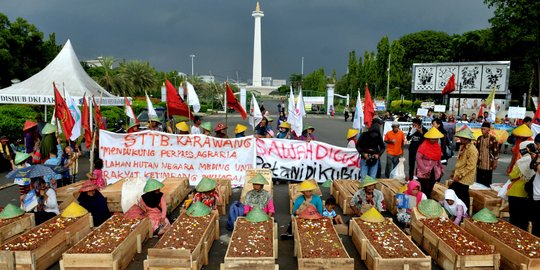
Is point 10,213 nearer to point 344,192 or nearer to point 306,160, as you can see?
point 344,192

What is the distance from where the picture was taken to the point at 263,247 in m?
5.48

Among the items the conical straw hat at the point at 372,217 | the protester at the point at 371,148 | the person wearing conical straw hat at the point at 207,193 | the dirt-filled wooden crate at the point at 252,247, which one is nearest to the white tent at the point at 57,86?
the person wearing conical straw hat at the point at 207,193

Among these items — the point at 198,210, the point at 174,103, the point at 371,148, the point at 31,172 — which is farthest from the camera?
the point at 174,103

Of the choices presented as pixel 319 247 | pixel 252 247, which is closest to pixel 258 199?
pixel 252 247

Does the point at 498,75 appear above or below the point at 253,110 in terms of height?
above

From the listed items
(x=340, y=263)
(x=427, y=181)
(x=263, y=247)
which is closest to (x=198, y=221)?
(x=263, y=247)

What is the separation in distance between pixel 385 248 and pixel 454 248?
0.96m

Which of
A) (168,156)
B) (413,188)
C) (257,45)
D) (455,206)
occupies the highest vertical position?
(257,45)

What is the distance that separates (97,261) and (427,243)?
506cm

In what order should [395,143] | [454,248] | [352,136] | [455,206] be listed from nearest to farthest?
[454,248] < [455,206] < [395,143] < [352,136]

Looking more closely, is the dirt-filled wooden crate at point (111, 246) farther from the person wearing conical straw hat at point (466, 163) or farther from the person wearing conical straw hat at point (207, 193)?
the person wearing conical straw hat at point (466, 163)

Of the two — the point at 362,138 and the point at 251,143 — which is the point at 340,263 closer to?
the point at 362,138

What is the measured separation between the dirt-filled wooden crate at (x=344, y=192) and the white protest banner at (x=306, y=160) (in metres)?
1.11

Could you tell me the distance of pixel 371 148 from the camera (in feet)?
31.9
